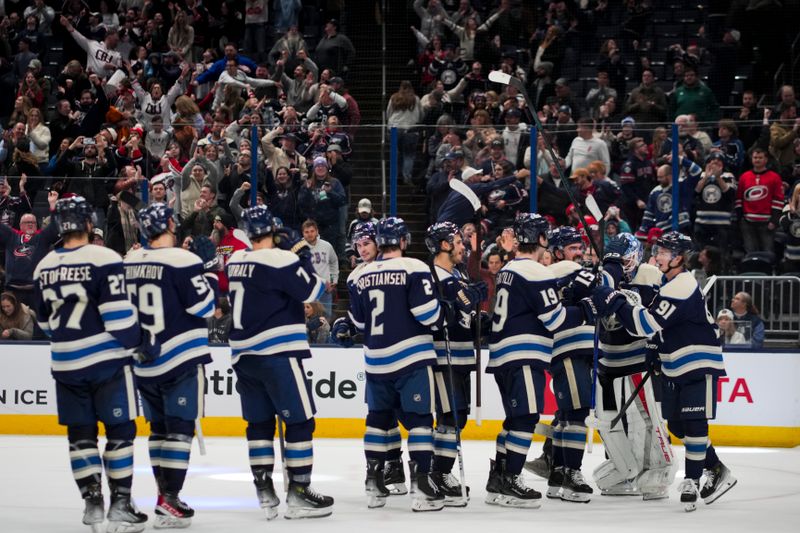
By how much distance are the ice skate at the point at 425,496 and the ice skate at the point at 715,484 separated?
1664 mm

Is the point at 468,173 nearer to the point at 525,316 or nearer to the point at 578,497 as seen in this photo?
the point at 525,316

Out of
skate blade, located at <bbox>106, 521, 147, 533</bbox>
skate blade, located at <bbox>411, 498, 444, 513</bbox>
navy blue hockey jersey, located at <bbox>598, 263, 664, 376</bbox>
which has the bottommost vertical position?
skate blade, located at <bbox>411, 498, 444, 513</bbox>

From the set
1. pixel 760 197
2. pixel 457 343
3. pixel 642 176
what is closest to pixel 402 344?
pixel 457 343

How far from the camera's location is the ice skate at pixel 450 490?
7.93 meters

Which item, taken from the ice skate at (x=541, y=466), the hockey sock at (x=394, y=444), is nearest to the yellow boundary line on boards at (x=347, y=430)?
the ice skate at (x=541, y=466)

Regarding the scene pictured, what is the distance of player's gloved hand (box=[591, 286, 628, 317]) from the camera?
26.0 ft

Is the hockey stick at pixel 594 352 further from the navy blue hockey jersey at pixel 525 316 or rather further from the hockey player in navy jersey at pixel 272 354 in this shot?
the hockey player in navy jersey at pixel 272 354

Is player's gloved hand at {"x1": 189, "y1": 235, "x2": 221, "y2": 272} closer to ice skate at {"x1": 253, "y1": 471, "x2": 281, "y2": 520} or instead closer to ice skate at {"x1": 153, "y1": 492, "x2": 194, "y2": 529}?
ice skate at {"x1": 253, "y1": 471, "x2": 281, "y2": 520}

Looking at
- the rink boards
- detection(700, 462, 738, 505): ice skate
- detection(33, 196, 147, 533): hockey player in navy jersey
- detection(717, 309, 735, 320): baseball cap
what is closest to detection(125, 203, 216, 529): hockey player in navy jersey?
detection(33, 196, 147, 533): hockey player in navy jersey

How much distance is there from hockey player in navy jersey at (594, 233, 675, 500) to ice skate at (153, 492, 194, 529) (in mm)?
2798

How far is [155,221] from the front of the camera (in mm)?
7316

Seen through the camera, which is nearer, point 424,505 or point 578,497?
point 424,505

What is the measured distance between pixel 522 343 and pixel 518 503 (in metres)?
0.98

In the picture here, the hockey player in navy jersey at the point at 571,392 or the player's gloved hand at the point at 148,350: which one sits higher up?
the player's gloved hand at the point at 148,350
